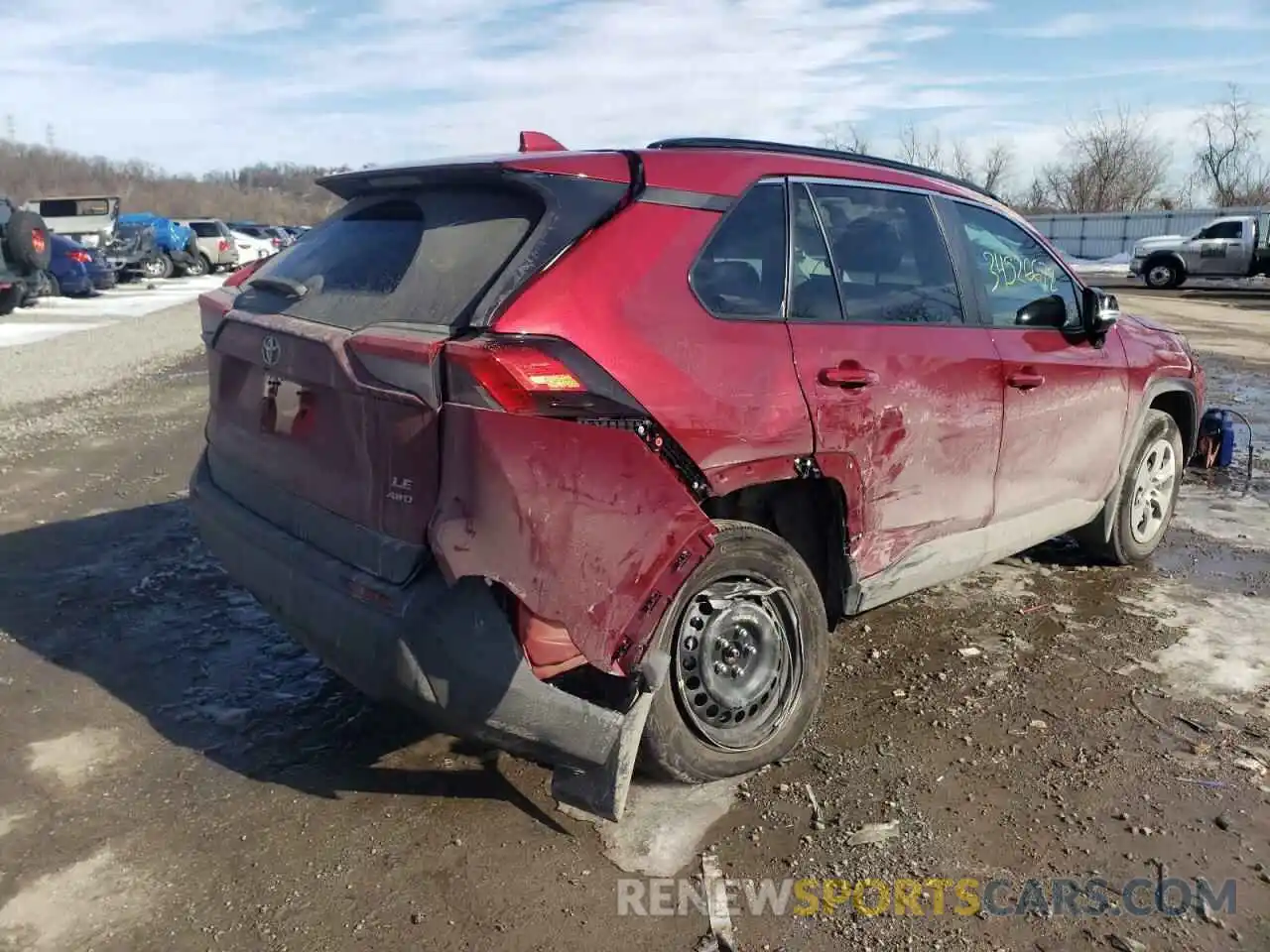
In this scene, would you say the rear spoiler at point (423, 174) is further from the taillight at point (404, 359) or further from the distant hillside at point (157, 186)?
the distant hillside at point (157, 186)

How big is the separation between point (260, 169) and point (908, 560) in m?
131

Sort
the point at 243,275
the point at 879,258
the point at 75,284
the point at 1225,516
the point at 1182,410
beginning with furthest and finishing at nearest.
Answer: the point at 75,284 → the point at 1225,516 → the point at 1182,410 → the point at 243,275 → the point at 879,258

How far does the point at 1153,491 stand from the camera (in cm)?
548

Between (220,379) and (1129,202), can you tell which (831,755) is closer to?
(220,379)

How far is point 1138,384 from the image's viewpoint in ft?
16.3

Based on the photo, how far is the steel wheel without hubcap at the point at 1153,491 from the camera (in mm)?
5336

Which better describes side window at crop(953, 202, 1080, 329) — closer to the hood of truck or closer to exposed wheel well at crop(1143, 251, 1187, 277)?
exposed wheel well at crop(1143, 251, 1187, 277)

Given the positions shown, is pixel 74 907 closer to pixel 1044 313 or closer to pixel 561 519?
pixel 561 519

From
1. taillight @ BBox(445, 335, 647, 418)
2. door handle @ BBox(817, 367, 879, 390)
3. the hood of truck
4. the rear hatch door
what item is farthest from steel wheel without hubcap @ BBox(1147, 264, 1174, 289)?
taillight @ BBox(445, 335, 647, 418)

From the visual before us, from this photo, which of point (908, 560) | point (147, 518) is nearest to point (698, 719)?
point (908, 560)

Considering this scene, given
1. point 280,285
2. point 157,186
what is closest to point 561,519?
point 280,285

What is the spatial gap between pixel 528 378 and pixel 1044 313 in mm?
2686

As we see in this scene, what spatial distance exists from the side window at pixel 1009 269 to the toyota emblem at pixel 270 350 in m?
2.64

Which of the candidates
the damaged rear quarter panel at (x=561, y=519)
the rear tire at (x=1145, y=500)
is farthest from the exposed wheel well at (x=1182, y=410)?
the damaged rear quarter panel at (x=561, y=519)
